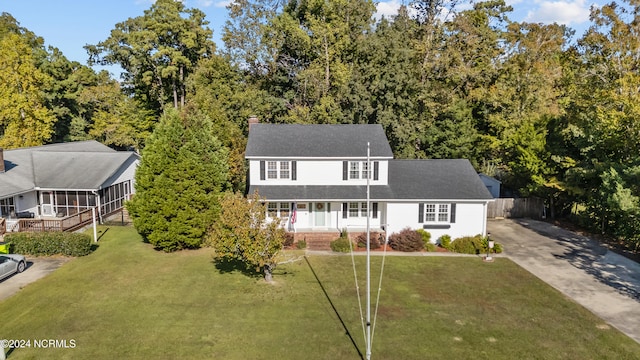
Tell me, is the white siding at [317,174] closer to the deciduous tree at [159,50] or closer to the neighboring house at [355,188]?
the neighboring house at [355,188]

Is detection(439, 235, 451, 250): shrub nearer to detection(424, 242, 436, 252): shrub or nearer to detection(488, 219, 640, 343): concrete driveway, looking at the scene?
detection(424, 242, 436, 252): shrub

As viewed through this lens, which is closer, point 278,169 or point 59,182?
point 278,169

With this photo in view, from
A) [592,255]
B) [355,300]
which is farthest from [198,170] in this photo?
[592,255]

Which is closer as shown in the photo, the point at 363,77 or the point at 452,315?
the point at 452,315

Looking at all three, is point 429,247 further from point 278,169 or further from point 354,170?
point 278,169

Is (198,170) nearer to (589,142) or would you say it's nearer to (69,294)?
(69,294)

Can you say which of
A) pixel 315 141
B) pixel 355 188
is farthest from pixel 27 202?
pixel 355 188

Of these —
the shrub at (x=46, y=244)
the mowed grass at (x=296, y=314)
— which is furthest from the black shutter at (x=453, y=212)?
the shrub at (x=46, y=244)
